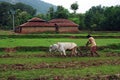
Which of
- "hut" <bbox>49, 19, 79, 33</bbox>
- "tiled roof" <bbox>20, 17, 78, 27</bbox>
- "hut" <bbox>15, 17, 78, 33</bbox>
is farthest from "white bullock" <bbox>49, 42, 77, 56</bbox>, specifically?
"hut" <bbox>49, 19, 79, 33</bbox>

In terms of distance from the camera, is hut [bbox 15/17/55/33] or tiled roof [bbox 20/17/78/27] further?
tiled roof [bbox 20/17/78/27]

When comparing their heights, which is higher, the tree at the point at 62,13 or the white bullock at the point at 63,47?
the tree at the point at 62,13

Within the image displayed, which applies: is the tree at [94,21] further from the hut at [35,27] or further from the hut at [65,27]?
the hut at [35,27]

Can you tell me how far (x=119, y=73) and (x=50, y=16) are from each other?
220 feet

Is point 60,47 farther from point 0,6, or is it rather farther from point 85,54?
point 0,6

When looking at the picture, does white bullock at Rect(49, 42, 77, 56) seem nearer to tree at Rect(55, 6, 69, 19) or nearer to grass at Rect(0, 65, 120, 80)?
grass at Rect(0, 65, 120, 80)

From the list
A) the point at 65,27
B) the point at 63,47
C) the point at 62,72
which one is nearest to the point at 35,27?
the point at 65,27

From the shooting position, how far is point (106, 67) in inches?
610

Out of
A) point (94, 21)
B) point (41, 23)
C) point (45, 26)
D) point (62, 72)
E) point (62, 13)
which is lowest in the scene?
point (62, 72)

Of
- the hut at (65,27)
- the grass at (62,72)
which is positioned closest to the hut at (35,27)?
the hut at (65,27)

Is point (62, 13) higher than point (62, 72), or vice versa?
point (62, 13)

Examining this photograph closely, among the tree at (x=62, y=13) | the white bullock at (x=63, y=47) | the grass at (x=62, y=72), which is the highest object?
the tree at (x=62, y=13)

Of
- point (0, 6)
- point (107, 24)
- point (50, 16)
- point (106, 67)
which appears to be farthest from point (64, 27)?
point (0, 6)

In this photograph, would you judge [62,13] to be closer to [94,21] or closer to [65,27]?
[94,21]
